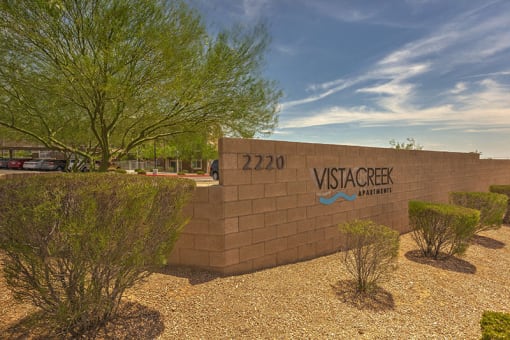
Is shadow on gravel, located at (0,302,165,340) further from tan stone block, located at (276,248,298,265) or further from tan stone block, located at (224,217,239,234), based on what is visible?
tan stone block, located at (276,248,298,265)

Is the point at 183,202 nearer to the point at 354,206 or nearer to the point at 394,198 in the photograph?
the point at 354,206

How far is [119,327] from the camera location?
3.44 meters

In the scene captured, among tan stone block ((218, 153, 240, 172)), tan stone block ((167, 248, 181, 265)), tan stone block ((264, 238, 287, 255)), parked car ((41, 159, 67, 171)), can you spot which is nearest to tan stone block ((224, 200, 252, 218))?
tan stone block ((218, 153, 240, 172))

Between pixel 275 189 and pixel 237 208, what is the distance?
98cm

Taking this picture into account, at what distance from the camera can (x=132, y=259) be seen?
10.4 ft

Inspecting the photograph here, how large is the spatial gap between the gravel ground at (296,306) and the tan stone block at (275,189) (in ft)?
4.78

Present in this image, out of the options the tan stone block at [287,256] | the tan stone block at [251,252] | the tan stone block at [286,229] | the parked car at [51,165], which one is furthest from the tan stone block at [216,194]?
the parked car at [51,165]

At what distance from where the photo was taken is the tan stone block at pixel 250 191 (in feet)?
16.7

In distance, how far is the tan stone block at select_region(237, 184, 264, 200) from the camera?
5.08 metres

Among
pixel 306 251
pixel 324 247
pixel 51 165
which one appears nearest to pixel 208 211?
pixel 306 251

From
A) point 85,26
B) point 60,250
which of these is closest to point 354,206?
point 60,250

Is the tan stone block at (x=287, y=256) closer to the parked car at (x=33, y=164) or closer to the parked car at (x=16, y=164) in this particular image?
the parked car at (x=33, y=164)

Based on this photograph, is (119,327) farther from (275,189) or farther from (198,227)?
(275,189)

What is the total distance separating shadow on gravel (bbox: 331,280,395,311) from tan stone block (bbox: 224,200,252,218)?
1981mm
